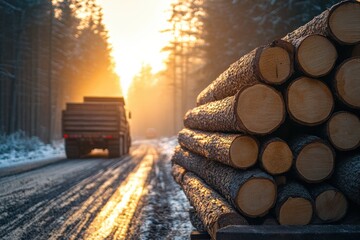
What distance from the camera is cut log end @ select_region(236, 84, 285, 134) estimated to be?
320cm

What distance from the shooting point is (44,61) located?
32469 millimetres

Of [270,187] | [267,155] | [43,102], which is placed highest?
[43,102]

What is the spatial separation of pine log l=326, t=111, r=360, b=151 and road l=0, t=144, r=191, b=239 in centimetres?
238

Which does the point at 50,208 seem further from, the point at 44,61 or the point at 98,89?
the point at 98,89

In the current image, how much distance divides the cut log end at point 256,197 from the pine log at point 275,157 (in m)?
0.17

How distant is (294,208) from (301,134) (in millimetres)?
882

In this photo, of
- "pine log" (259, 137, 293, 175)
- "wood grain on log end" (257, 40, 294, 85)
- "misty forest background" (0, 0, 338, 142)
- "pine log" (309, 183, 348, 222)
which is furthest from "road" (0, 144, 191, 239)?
"misty forest background" (0, 0, 338, 142)

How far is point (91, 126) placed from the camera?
47.7ft

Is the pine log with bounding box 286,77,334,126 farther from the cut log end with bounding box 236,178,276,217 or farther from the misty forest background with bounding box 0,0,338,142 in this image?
the misty forest background with bounding box 0,0,338,142

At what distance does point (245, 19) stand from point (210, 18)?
442 centimetres


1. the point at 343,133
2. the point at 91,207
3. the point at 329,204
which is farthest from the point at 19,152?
the point at 343,133

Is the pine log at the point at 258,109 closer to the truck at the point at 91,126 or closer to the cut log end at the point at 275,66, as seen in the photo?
the cut log end at the point at 275,66

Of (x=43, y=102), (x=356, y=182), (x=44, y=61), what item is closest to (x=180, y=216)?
(x=356, y=182)

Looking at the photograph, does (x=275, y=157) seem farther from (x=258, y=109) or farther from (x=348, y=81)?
(x=348, y=81)
